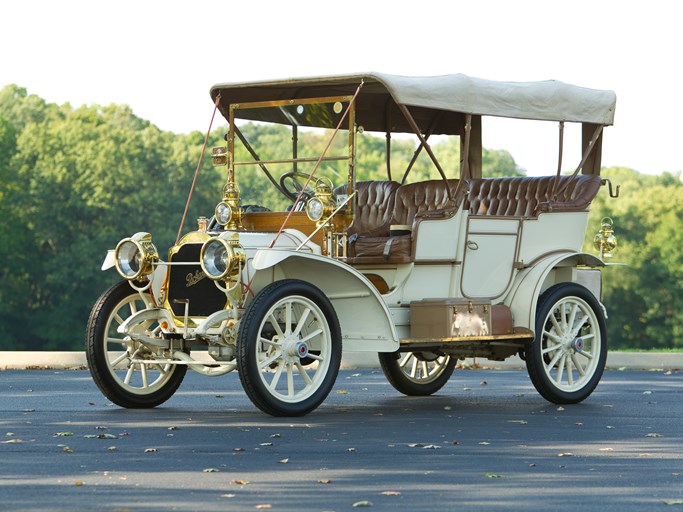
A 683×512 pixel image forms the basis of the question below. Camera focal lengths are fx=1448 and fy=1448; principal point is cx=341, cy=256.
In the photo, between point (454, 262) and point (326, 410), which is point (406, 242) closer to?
point (454, 262)

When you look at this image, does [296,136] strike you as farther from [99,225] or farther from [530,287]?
[99,225]

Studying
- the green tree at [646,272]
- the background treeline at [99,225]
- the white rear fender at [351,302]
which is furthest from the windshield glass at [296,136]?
the green tree at [646,272]

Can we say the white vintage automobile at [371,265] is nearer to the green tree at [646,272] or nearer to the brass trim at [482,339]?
the brass trim at [482,339]

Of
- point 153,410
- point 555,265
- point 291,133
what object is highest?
point 291,133

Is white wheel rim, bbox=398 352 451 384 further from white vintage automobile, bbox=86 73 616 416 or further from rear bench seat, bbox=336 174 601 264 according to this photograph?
rear bench seat, bbox=336 174 601 264

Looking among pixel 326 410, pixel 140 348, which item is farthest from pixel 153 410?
pixel 326 410

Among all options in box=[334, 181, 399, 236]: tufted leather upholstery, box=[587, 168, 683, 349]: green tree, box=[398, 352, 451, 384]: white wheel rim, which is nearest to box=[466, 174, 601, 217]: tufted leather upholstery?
box=[334, 181, 399, 236]: tufted leather upholstery

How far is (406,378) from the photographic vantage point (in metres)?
13.5

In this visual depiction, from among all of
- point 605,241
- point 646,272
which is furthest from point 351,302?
point 646,272

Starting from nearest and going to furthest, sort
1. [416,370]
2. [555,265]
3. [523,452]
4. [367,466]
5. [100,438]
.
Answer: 1. [367,466]
2. [523,452]
3. [100,438]
4. [555,265]
5. [416,370]

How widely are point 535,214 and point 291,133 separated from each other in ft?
7.78

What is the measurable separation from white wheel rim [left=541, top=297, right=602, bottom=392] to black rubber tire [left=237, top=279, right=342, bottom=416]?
7.96 ft

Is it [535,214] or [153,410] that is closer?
[153,410]

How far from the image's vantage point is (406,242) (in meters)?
11.8
